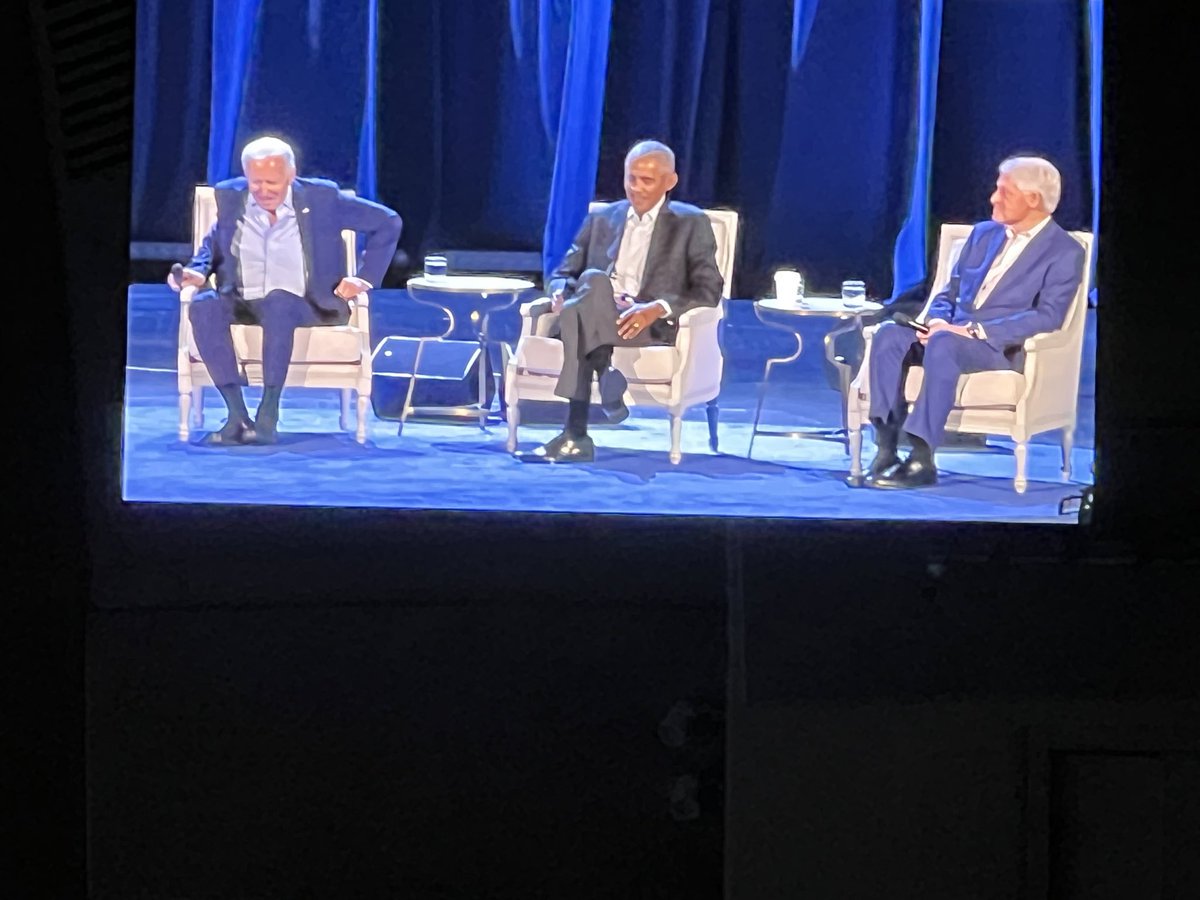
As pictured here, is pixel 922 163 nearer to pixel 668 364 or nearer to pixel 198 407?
pixel 668 364

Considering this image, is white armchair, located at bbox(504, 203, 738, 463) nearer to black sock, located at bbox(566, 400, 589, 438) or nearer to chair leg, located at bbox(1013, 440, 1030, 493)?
black sock, located at bbox(566, 400, 589, 438)

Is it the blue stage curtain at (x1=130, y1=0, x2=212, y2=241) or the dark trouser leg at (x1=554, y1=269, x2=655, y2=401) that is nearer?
the blue stage curtain at (x1=130, y1=0, x2=212, y2=241)

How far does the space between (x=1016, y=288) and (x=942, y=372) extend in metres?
0.21

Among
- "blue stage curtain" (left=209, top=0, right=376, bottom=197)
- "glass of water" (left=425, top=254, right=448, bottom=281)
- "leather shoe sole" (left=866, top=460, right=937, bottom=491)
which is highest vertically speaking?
"blue stage curtain" (left=209, top=0, right=376, bottom=197)

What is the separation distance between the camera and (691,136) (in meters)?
2.63

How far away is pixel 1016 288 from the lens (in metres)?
2.65

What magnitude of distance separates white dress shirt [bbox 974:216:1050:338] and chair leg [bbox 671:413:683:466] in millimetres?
618

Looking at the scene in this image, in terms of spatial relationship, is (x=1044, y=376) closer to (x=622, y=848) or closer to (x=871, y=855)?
(x=871, y=855)

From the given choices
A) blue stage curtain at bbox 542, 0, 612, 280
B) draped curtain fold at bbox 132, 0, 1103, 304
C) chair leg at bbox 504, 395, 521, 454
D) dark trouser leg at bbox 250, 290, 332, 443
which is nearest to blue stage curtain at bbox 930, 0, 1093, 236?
draped curtain fold at bbox 132, 0, 1103, 304

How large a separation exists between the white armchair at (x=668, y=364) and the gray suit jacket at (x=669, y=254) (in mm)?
17

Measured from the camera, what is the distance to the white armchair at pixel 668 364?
104 inches

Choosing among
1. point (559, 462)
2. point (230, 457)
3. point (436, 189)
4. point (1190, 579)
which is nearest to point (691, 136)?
point (436, 189)

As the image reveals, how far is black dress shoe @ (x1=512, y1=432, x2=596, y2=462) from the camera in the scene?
2662 mm

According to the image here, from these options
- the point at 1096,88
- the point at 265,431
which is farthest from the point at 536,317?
the point at 1096,88
